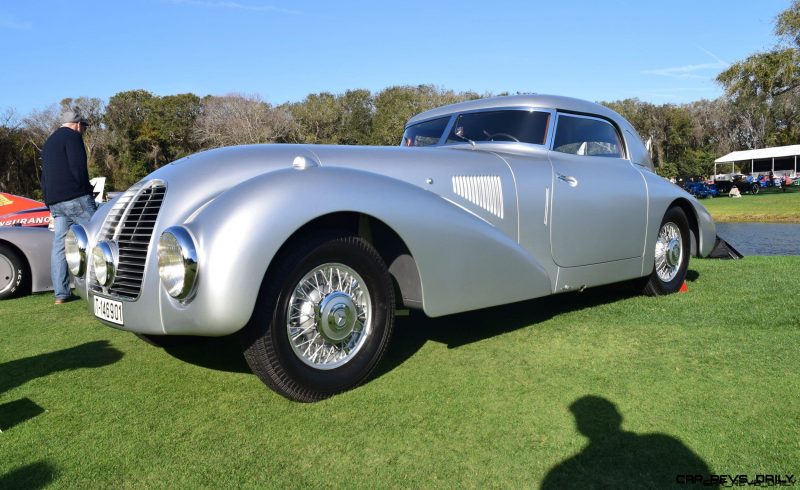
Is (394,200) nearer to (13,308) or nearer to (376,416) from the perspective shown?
(376,416)

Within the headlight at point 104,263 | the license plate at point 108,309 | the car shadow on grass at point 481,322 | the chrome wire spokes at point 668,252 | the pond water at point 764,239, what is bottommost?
the pond water at point 764,239

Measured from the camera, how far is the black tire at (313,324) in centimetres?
270

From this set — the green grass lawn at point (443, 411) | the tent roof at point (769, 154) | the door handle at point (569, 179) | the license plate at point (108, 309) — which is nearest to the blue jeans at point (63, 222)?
the green grass lawn at point (443, 411)

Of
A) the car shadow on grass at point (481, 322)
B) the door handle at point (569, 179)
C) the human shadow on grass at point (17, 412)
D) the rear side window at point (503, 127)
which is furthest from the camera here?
the rear side window at point (503, 127)

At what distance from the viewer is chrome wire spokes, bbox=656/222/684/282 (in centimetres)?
519

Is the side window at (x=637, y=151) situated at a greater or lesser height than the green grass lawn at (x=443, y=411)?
greater

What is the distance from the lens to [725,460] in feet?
6.95

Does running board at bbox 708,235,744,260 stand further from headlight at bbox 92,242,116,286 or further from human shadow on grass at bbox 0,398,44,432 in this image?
human shadow on grass at bbox 0,398,44,432

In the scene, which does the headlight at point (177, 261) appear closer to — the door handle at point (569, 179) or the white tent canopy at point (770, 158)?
the door handle at point (569, 179)

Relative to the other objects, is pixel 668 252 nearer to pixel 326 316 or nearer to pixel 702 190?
pixel 326 316

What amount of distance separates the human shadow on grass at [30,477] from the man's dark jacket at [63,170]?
4.13 m

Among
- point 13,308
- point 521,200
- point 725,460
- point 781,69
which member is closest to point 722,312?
point 521,200

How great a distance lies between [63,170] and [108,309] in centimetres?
340

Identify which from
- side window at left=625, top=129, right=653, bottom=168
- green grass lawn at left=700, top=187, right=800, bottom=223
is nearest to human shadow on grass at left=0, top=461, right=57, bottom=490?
side window at left=625, top=129, right=653, bottom=168
